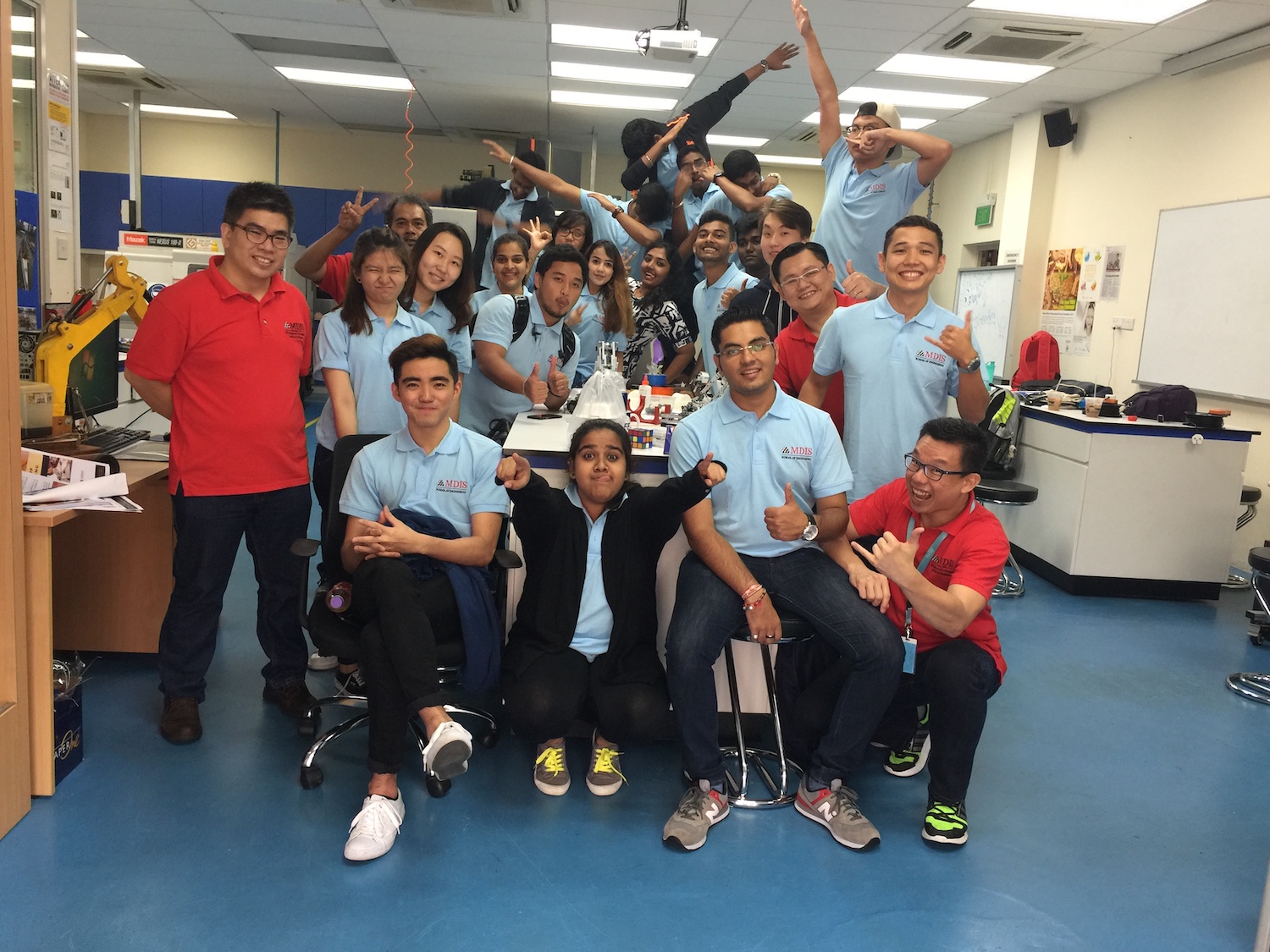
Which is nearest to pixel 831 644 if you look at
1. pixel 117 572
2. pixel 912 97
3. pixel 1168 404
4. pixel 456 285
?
pixel 456 285

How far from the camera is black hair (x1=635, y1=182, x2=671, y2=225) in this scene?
489 centimetres

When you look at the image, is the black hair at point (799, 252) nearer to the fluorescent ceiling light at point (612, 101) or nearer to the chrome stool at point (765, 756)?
the chrome stool at point (765, 756)

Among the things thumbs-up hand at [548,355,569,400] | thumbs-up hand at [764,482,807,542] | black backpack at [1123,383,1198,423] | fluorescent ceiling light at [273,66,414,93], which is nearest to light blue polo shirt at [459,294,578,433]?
thumbs-up hand at [548,355,569,400]

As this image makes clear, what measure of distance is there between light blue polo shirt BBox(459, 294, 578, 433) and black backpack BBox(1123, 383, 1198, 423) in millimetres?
3321

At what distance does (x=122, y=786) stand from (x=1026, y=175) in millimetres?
8618

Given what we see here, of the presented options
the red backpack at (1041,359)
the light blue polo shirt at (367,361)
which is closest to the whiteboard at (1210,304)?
the red backpack at (1041,359)

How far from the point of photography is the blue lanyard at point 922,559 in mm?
2494

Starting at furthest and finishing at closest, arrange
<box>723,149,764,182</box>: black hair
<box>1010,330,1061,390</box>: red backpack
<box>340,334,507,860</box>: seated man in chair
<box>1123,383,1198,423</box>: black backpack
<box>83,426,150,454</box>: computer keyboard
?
<box>1010,330,1061,390</box>: red backpack → <box>1123,383,1198,423</box>: black backpack → <box>723,149,764,182</box>: black hair → <box>83,426,150,454</box>: computer keyboard → <box>340,334,507,860</box>: seated man in chair

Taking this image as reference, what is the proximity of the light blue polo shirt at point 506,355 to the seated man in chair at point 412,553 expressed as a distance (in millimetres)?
797

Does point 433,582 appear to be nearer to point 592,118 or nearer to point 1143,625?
point 1143,625

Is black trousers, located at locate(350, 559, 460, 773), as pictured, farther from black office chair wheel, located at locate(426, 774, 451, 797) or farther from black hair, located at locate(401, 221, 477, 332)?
black hair, located at locate(401, 221, 477, 332)

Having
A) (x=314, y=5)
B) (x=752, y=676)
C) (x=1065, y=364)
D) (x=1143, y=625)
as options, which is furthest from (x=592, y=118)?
(x=752, y=676)

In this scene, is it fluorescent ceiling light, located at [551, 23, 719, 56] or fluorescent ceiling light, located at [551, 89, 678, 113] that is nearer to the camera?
fluorescent ceiling light, located at [551, 23, 719, 56]

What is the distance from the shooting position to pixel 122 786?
95.3 inches
